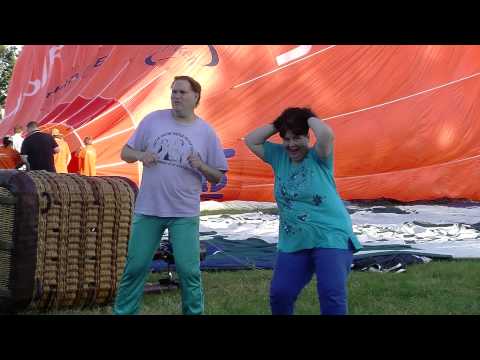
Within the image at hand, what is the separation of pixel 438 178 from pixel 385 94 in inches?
55.0

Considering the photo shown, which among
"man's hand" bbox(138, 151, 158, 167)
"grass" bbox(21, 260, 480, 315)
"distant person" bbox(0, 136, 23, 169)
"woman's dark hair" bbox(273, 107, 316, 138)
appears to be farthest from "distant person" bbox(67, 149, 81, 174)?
"woman's dark hair" bbox(273, 107, 316, 138)

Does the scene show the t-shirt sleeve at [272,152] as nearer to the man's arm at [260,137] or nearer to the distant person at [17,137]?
the man's arm at [260,137]

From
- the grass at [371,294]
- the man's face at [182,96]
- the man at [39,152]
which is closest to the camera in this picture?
the man's face at [182,96]

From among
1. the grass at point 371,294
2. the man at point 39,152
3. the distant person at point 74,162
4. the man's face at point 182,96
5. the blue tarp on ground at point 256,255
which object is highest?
the distant person at point 74,162

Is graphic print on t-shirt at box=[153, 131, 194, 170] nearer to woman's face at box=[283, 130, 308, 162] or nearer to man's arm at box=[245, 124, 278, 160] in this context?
man's arm at box=[245, 124, 278, 160]

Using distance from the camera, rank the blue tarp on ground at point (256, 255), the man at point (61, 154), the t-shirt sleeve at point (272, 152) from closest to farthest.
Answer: the t-shirt sleeve at point (272, 152)
the blue tarp on ground at point (256, 255)
the man at point (61, 154)

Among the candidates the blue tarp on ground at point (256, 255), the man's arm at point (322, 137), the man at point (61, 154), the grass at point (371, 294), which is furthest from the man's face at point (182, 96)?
the man at point (61, 154)

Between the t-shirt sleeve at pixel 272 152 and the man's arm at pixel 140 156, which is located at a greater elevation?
the man's arm at pixel 140 156

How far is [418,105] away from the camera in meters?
11.0

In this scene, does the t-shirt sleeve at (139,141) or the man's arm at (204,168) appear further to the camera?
the t-shirt sleeve at (139,141)

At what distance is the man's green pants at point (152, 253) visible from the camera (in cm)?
394

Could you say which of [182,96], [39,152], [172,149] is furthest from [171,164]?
[39,152]

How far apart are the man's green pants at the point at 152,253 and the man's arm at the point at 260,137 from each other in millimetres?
516
